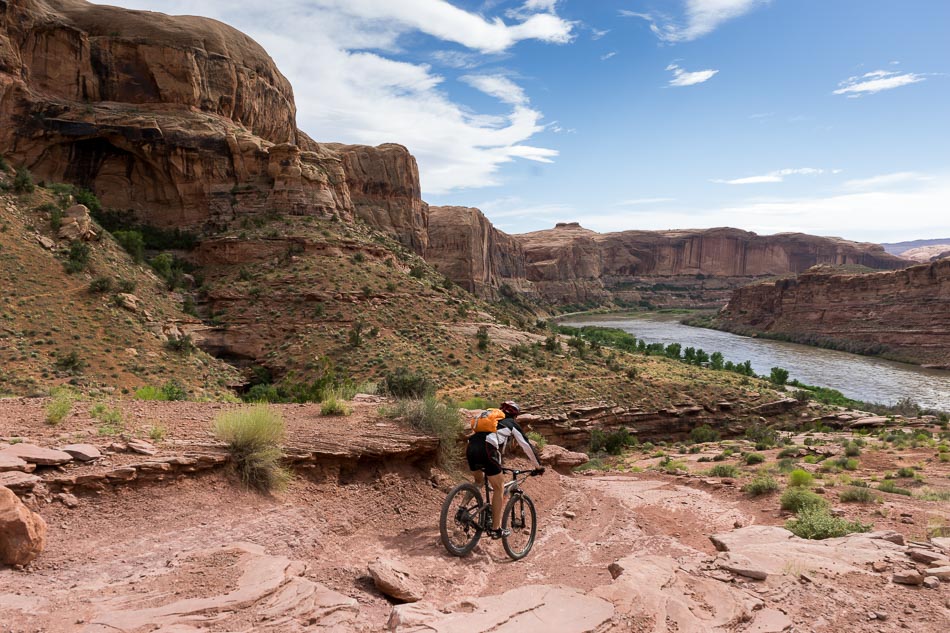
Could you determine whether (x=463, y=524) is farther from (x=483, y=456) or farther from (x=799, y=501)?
(x=799, y=501)

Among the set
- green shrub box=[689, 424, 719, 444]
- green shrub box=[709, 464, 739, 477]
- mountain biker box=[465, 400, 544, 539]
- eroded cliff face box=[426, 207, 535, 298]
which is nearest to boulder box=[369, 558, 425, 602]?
mountain biker box=[465, 400, 544, 539]

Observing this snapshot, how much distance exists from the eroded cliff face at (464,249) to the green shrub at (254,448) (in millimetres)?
76994

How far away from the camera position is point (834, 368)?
2442 inches

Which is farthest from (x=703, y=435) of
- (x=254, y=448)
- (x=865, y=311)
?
(x=865, y=311)

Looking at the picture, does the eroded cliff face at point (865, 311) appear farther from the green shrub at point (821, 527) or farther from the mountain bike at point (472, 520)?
the mountain bike at point (472, 520)

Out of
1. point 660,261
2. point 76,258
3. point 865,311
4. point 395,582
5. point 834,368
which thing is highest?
point 660,261

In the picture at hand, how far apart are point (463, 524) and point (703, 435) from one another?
26.4 meters

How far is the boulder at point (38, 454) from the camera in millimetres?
5492

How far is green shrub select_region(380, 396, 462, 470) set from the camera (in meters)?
8.75

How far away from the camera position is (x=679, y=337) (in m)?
89.4

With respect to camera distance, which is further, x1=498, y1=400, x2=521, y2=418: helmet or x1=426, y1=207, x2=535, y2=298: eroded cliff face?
x1=426, y1=207, x2=535, y2=298: eroded cliff face

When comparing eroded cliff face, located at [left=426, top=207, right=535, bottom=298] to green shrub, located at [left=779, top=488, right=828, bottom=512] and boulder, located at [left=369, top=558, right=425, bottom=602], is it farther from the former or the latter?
boulder, located at [left=369, top=558, right=425, bottom=602]

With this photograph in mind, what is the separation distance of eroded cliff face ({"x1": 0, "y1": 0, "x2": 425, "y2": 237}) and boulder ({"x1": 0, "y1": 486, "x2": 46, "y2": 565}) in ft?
121

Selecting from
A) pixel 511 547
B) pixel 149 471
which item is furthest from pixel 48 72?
pixel 511 547
